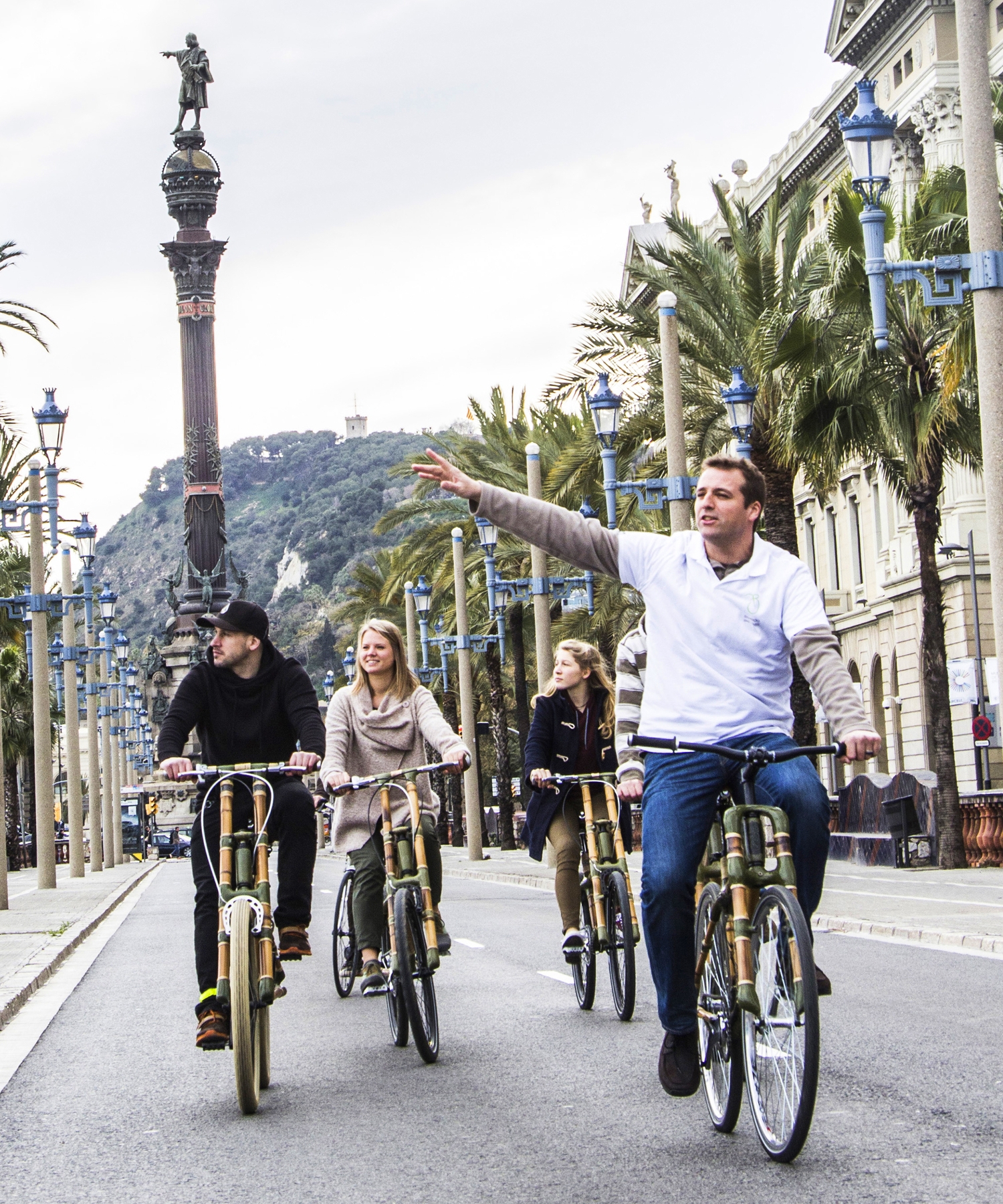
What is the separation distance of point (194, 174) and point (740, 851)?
270ft

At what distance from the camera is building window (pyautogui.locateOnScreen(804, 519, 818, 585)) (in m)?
59.7

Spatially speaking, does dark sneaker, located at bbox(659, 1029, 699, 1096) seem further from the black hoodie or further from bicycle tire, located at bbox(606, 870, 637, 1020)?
bicycle tire, located at bbox(606, 870, 637, 1020)

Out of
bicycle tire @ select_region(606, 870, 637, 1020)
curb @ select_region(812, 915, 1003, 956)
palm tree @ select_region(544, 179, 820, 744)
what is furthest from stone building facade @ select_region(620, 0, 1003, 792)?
bicycle tire @ select_region(606, 870, 637, 1020)

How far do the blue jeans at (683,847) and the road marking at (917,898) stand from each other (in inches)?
465

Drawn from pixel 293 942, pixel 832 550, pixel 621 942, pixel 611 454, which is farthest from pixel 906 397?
pixel 832 550

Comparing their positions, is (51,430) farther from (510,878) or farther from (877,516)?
(877,516)

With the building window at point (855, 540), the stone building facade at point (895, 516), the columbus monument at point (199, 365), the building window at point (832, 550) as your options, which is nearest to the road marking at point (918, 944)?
the stone building facade at point (895, 516)

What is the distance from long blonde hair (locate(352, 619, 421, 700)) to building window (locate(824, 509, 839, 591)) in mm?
48784

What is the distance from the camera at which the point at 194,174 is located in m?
84.3

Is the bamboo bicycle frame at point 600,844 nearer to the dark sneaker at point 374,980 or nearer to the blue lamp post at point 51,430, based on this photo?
the dark sneaker at point 374,980

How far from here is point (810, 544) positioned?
199ft

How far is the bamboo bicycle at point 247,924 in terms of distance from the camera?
22.3 ft

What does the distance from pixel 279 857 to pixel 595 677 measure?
9.70ft

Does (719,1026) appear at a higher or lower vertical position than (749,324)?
lower
